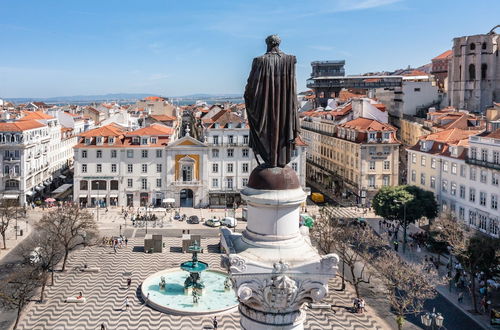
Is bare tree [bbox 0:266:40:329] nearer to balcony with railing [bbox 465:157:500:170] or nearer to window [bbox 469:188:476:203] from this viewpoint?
balcony with railing [bbox 465:157:500:170]

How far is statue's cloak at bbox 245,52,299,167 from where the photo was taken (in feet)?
30.3

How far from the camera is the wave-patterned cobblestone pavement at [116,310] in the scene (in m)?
31.9

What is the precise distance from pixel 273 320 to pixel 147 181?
63296 millimetres

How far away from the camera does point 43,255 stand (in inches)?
1644

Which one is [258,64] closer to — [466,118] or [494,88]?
[466,118]

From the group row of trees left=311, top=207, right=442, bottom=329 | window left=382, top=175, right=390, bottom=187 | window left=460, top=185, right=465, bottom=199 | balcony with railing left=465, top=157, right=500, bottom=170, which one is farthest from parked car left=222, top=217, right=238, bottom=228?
balcony with railing left=465, top=157, right=500, bottom=170

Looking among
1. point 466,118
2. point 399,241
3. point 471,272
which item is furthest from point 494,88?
point 471,272

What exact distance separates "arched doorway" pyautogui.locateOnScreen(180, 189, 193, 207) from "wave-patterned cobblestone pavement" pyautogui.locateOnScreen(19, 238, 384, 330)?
87.6ft

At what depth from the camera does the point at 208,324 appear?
106 ft

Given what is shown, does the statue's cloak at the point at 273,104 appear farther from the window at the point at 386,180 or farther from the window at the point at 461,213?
the window at the point at 386,180

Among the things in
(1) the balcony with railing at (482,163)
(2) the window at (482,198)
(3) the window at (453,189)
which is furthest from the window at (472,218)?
(1) the balcony with railing at (482,163)

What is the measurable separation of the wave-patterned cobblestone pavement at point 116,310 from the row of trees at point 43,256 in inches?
52.8

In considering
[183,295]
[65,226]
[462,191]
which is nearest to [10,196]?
[65,226]

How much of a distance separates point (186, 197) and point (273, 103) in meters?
65.2
